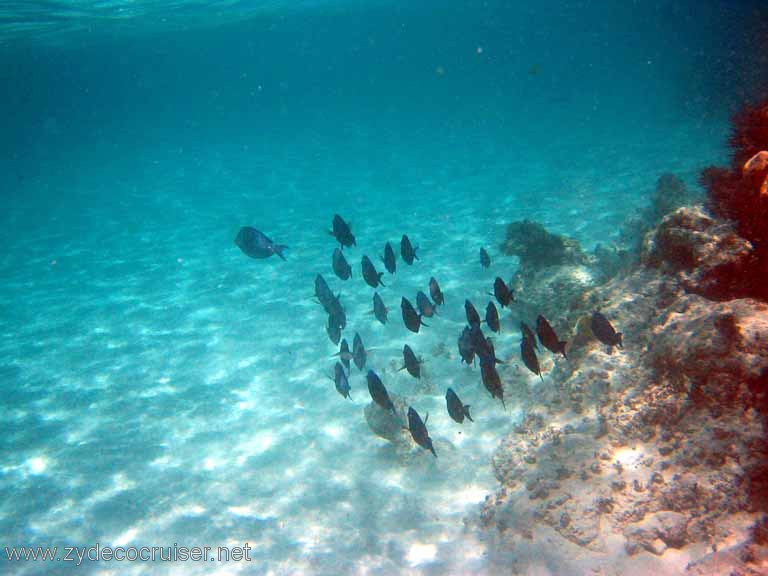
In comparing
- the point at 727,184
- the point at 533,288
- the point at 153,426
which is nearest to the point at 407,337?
the point at 533,288

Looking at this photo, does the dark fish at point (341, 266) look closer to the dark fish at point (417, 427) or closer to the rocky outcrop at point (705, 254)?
the dark fish at point (417, 427)

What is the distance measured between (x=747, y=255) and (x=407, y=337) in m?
6.78

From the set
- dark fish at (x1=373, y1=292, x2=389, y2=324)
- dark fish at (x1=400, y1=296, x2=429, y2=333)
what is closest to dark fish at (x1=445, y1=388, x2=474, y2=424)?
dark fish at (x1=400, y1=296, x2=429, y2=333)

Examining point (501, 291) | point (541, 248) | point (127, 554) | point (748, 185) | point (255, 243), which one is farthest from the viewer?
point (541, 248)

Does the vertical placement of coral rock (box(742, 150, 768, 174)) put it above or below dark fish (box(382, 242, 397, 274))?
below

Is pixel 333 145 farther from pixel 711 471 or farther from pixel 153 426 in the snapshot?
pixel 711 471

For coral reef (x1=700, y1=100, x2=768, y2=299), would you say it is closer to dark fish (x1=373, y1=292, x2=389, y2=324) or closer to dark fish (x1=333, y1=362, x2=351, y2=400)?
dark fish (x1=373, y1=292, x2=389, y2=324)

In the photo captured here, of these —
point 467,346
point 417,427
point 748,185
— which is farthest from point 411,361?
point 748,185

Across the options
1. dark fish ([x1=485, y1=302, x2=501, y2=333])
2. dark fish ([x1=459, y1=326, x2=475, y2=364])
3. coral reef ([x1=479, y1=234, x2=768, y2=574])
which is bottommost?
coral reef ([x1=479, y1=234, x2=768, y2=574])

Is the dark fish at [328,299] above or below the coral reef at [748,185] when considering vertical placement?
above

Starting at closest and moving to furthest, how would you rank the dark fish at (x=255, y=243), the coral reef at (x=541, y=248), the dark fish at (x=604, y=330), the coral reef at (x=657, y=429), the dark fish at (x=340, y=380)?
the coral reef at (x=657, y=429)
the dark fish at (x=604, y=330)
the dark fish at (x=340, y=380)
the dark fish at (x=255, y=243)
the coral reef at (x=541, y=248)

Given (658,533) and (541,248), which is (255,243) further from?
(541,248)

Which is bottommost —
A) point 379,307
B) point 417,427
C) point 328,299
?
point 417,427

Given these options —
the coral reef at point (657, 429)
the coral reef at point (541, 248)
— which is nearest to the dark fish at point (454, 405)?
the coral reef at point (657, 429)
